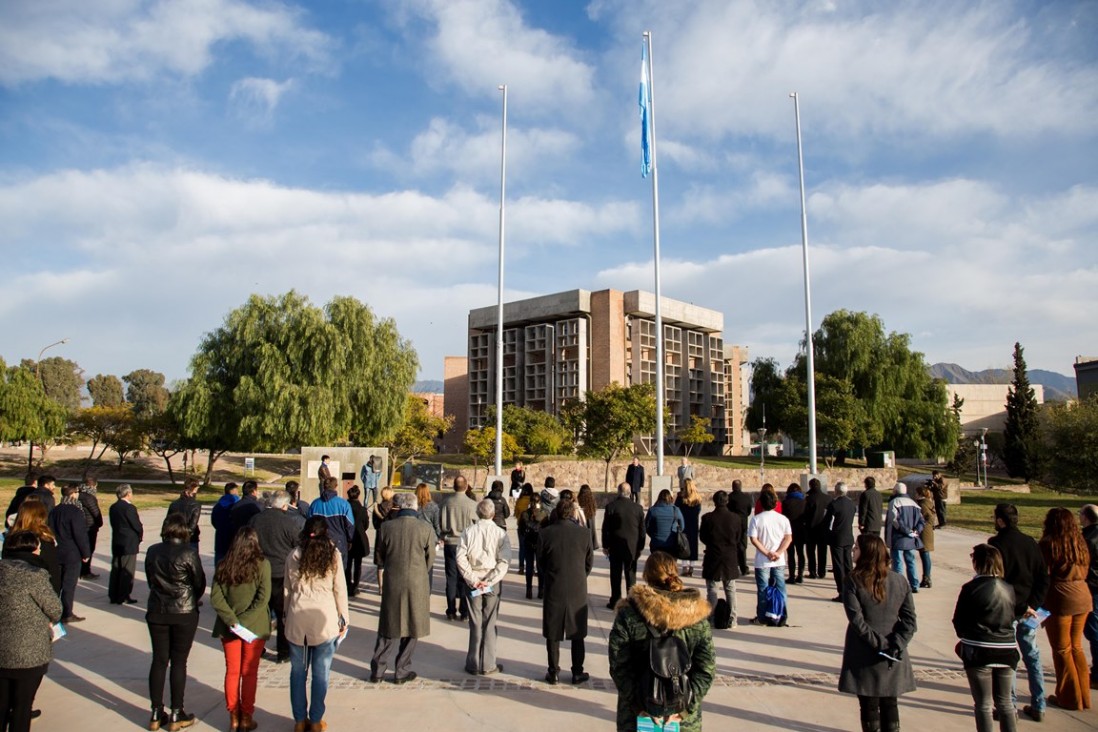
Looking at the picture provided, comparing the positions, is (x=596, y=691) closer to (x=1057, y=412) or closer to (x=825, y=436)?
(x=1057, y=412)

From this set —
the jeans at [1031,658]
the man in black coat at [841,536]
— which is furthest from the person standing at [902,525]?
the jeans at [1031,658]

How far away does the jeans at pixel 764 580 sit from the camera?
8.86 m

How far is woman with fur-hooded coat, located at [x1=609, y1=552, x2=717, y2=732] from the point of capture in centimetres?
356

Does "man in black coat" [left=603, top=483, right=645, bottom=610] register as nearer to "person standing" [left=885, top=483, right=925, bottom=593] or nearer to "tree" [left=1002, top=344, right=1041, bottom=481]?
"person standing" [left=885, top=483, right=925, bottom=593]

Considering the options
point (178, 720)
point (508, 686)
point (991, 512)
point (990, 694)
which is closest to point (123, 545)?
point (178, 720)

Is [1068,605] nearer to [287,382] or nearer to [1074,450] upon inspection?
[1074,450]

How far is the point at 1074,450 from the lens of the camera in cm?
2866

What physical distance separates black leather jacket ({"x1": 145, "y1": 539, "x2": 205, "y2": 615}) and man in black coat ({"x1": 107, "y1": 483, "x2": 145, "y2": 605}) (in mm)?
4399

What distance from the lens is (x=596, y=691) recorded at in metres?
6.48

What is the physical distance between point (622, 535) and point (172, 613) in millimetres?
5354

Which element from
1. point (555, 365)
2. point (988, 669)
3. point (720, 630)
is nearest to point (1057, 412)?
point (720, 630)

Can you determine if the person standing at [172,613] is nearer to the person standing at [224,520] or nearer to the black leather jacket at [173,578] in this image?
the black leather jacket at [173,578]

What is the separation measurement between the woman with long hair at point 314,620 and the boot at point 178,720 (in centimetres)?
85

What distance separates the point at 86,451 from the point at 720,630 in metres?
63.1
